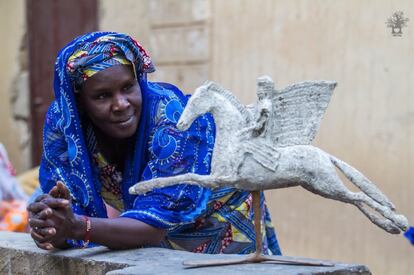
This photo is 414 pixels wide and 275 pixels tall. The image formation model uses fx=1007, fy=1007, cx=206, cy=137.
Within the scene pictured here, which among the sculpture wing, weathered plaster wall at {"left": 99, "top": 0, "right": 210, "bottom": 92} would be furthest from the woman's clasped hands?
weathered plaster wall at {"left": 99, "top": 0, "right": 210, "bottom": 92}

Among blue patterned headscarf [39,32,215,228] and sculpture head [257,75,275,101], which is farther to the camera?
blue patterned headscarf [39,32,215,228]

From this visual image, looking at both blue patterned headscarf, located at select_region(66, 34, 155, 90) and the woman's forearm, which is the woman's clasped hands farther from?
blue patterned headscarf, located at select_region(66, 34, 155, 90)

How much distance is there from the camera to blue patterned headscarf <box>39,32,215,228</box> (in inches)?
152

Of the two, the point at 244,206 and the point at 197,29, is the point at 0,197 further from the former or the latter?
the point at 244,206

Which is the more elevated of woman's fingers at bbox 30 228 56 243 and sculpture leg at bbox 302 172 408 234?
sculpture leg at bbox 302 172 408 234

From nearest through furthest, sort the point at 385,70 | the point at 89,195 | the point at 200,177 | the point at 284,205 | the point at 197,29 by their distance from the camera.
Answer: the point at 200,177 < the point at 89,195 < the point at 385,70 < the point at 284,205 < the point at 197,29

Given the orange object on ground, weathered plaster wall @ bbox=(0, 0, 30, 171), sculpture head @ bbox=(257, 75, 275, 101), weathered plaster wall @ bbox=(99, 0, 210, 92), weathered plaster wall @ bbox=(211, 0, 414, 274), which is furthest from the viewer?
weathered plaster wall @ bbox=(0, 0, 30, 171)

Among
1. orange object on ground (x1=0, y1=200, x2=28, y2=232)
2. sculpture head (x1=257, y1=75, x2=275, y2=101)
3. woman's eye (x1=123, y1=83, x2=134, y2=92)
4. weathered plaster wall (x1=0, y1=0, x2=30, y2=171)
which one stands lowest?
orange object on ground (x1=0, y1=200, x2=28, y2=232)

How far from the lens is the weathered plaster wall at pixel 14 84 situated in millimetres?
9680

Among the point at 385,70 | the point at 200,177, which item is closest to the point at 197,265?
the point at 200,177

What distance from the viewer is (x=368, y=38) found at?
6.53m

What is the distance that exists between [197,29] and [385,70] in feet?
5.97

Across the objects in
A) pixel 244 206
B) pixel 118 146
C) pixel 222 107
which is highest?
pixel 222 107

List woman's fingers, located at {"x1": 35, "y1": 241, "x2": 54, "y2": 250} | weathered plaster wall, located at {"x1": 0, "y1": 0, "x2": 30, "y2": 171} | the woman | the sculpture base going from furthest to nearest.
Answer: weathered plaster wall, located at {"x1": 0, "y1": 0, "x2": 30, "y2": 171}, woman's fingers, located at {"x1": 35, "y1": 241, "x2": 54, "y2": 250}, the woman, the sculpture base
